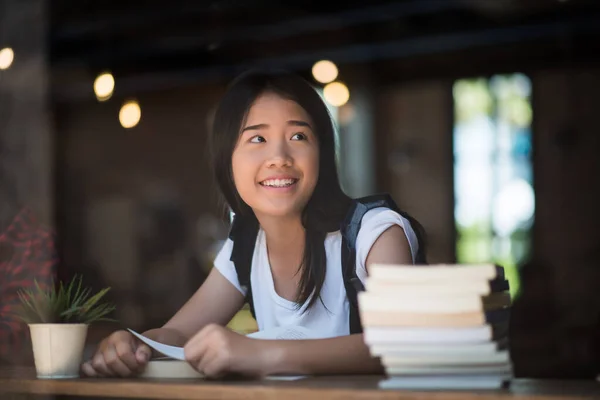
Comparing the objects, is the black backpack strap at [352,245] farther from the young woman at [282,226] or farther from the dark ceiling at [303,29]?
the dark ceiling at [303,29]

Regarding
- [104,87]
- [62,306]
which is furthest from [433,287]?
[104,87]

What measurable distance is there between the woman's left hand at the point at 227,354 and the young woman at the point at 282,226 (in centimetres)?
8

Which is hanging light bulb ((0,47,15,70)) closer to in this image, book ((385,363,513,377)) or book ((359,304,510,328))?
book ((359,304,510,328))

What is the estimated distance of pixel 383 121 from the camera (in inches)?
412

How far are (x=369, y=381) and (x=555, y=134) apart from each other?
9.00 meters

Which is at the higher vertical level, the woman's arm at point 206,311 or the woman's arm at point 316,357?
the woman's arm at point 206,311

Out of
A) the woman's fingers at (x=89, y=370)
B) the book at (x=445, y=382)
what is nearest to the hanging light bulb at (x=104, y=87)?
the woman's fingers at (x=89, y=370)

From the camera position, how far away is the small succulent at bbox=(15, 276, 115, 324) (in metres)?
2.09

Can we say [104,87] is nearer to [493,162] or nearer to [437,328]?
[437,328]

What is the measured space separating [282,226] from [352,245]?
0.20m

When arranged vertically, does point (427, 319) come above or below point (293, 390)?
above

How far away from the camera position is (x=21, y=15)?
2873 millimetres

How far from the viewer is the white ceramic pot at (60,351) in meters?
2.01

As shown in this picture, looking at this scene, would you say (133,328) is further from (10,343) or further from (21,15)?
(21,15)
